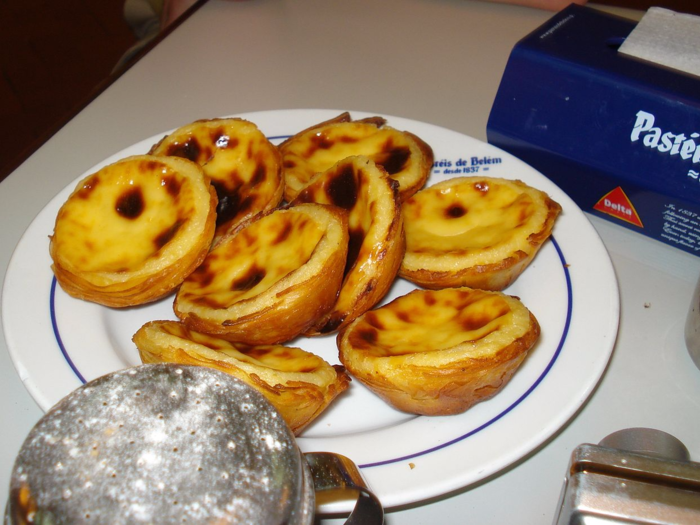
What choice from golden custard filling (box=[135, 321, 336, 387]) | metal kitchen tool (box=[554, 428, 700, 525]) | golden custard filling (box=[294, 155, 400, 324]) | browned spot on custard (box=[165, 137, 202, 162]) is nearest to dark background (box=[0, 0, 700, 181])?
browned spot on custard (box=[165, 137, 202, 162])

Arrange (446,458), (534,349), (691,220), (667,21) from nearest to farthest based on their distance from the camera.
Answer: (446,458)
(534,349)
(691,220)
(667,21)

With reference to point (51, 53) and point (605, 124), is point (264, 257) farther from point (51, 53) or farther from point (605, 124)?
point (51, 53)

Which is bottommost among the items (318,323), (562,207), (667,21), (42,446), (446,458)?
(446,458)

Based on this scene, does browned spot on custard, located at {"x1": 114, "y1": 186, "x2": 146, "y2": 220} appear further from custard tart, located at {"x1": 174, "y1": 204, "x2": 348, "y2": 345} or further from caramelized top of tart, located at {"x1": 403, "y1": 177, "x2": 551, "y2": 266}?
caramelized top of tart, located at {"x1": 403, "y1": 177, "x2": 551, "y2": 266}

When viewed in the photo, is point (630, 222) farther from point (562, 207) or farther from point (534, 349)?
point (534, 349)

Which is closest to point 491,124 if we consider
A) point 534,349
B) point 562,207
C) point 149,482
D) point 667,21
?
point 562,207

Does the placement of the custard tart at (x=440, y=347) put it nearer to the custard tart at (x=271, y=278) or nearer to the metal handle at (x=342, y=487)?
the custard tart at (x=271, y=278)

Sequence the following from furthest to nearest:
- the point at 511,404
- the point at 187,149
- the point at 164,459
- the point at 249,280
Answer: the point at 187,149
the point at 249,280
the point at 511,404
the point at 164,459

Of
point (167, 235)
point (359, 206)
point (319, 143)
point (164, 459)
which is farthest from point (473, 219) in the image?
point (164, 459)
